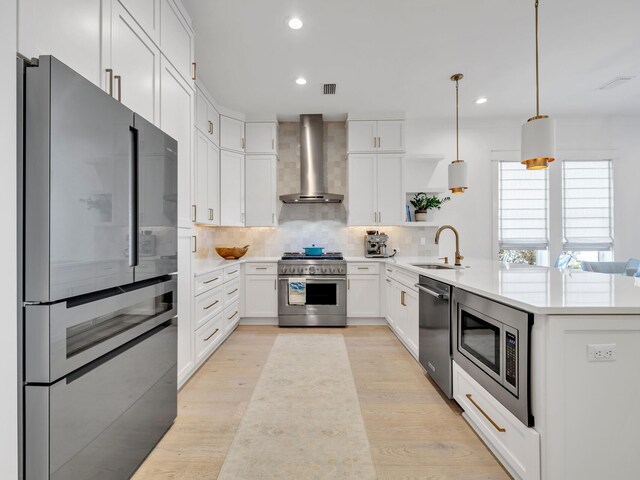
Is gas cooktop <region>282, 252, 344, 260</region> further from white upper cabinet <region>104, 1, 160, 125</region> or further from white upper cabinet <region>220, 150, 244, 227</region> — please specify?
white upper cabinet <region>104, 1, 160, 125</region>

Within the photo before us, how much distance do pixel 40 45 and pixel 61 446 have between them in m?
1.38

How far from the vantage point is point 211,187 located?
3.84m

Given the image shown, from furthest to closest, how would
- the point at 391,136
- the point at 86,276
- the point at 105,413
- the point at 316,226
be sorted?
the point at 316,226 → the point at 391,136 → the point at 105,413 → the point at 86,276

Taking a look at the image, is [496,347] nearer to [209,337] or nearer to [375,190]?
[209,337]

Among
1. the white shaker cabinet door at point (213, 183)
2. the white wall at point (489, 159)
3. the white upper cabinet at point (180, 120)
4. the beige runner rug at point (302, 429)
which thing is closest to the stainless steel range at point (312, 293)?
the white shaker cabinet door at point (213, 183)

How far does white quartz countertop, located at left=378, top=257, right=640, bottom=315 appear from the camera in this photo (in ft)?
4.01

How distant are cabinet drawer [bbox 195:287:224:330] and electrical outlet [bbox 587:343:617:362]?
2.53 metres

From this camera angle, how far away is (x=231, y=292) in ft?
12.2

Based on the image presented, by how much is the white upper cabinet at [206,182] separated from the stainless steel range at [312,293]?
109 centimetres

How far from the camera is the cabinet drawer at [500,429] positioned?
1.33 meters

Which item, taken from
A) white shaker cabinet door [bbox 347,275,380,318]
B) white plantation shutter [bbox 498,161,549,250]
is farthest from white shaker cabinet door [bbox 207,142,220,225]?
white plantation shutter [bbox 498,161,549,250]

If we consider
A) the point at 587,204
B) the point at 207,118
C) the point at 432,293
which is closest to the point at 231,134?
the point at 207,118

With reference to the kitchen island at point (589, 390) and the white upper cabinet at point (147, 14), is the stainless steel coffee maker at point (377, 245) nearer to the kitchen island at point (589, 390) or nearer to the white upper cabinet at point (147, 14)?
the kitchen island at point (589, 390)

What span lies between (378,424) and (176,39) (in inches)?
116
